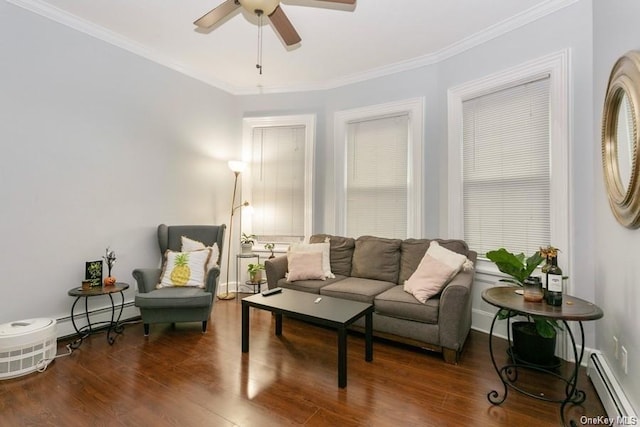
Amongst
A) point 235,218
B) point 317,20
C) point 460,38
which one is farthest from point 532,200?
point 235,218

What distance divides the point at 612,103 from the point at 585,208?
929 millimetres

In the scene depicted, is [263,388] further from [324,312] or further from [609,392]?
[609,392]

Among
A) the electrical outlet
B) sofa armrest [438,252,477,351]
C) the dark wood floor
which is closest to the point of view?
the electrical outlet

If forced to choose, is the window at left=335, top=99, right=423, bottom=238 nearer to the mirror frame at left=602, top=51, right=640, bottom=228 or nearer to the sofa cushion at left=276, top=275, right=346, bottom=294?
the sofa cushion at left=276, top=275, right=346, bottom=294

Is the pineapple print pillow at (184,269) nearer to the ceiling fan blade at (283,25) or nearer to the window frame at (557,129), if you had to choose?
the ceiling fan blade at (283,25)

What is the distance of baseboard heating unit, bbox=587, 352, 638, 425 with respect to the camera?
4.96 feet

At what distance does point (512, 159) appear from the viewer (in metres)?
2.88

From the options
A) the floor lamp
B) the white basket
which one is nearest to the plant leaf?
the floor lamp

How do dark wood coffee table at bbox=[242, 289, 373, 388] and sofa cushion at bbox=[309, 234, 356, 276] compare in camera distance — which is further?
Result: sofa cushion at bbox=[309, 234, 356, 276]

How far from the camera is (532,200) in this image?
2750 mm

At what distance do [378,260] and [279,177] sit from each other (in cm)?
198

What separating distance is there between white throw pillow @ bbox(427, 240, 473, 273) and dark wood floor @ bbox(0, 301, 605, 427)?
73cm

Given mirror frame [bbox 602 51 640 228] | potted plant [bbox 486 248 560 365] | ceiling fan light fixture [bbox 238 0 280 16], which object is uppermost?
ceiling fan light fixture [bbox 238 0 280 16]

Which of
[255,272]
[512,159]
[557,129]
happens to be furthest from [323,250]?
[557,129]
